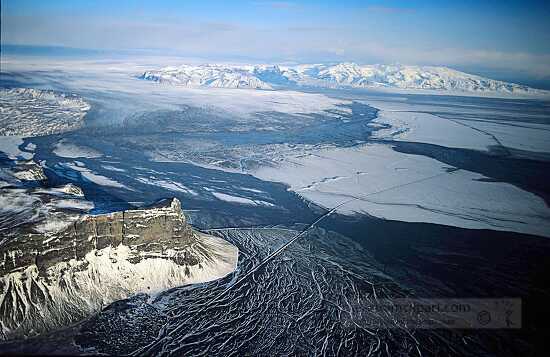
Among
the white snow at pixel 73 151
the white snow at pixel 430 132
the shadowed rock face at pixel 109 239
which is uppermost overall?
the white snow at pixel 430 132

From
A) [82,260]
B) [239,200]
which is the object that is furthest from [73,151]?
[82,260]

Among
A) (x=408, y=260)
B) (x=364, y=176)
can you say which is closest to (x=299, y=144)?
(x=364, y=176)

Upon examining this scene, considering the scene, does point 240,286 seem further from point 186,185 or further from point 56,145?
point 56,145

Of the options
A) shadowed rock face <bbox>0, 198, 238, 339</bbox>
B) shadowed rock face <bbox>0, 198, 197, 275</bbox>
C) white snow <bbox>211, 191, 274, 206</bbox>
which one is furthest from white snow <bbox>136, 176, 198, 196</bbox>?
shadowed rock face <bbox>0, 198, 197, 275</bbox>

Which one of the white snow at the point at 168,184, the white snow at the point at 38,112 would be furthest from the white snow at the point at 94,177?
the white snow at the point at 38,112

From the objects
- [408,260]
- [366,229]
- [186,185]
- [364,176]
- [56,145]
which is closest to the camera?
[408,260]

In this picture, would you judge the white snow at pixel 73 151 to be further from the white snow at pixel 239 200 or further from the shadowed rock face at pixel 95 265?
the shadowed rock face at pixel 95 265
